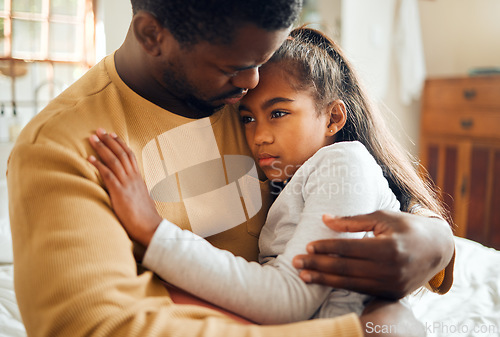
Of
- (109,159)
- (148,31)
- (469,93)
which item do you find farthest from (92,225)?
(469,93)

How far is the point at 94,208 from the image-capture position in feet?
2.10

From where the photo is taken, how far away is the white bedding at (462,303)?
1.05 meters

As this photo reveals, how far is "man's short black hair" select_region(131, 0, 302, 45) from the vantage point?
69cm

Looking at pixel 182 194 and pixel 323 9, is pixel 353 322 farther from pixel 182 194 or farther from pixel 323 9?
pixel 323 9

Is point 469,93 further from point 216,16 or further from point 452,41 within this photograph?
point 216,16

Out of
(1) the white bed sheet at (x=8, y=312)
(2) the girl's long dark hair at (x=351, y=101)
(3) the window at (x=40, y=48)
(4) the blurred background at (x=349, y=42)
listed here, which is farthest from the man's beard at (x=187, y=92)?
(3) the window at (x=40, y=48)

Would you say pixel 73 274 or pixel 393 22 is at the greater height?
pixel 393 22

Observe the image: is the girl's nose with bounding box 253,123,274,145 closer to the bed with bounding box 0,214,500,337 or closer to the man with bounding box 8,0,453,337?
the man with bounding box 8,0,453,337

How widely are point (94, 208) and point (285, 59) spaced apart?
57cm

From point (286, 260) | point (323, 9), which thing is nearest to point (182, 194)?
point (286, 260)

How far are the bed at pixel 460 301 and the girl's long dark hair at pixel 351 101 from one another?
286 millimetres

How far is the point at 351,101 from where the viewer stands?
3.58 feet

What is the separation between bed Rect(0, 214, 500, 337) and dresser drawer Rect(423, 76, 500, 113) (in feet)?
5.07

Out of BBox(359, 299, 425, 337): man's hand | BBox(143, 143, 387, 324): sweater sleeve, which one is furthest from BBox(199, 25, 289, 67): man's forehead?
BBox(359, 299, 425, 337): man's hand
